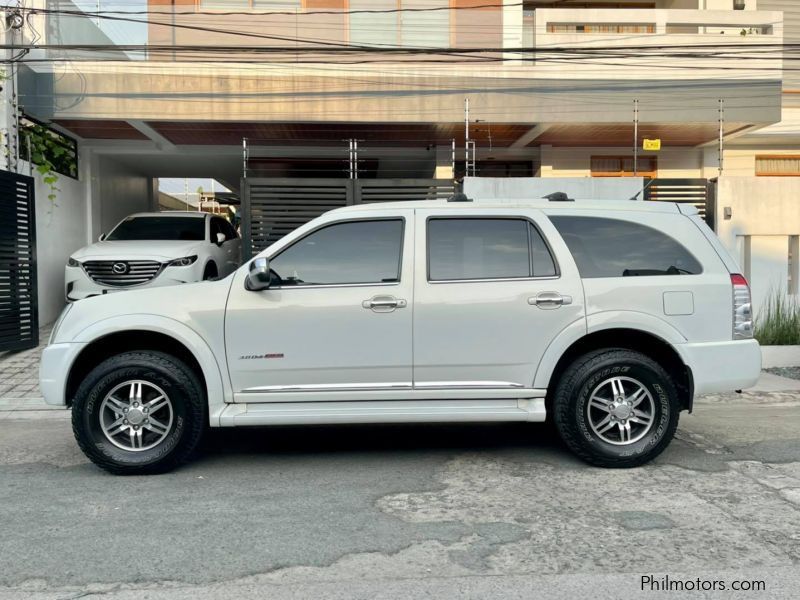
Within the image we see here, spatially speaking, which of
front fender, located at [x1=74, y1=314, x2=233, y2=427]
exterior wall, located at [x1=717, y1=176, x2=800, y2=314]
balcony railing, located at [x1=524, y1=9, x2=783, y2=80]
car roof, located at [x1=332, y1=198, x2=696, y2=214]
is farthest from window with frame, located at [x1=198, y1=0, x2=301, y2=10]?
front fender, located at [x1=74, y1=314, x2=233, y2=427]

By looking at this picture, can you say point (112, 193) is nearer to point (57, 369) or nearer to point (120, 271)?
point (120, 271)

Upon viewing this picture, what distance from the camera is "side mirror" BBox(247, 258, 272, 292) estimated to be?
503 centimetres

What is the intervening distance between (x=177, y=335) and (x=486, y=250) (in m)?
2.32

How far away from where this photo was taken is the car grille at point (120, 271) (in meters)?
10.6

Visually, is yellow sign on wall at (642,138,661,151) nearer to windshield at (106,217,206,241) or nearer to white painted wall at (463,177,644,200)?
white painted wall at (463,177,644,200)

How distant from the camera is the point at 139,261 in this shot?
10.6m

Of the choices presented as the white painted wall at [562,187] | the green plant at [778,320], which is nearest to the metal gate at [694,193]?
the white painted wall at [562,187]

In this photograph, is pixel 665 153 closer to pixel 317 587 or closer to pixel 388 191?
pixel 388 191

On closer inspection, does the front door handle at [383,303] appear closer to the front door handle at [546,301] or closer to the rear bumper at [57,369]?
the front door handle at [546,301]

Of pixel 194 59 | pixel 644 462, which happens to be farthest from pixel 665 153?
pixel 644 462

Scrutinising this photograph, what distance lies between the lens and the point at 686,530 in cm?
A: 406

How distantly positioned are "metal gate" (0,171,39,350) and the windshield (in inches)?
59.7

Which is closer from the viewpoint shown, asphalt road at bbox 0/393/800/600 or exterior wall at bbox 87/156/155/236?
asphalt road at bbox 0/393/800/600

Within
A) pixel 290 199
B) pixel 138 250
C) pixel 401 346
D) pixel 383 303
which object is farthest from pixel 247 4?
pixel 401 346
